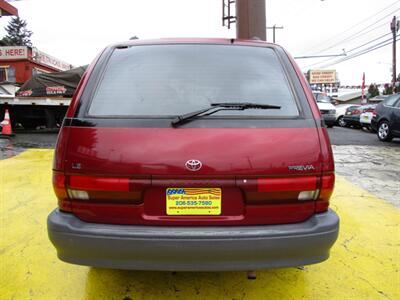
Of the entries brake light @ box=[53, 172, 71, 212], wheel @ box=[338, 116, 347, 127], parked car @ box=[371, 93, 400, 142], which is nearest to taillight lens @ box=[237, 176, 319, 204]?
brake light @ box=[53, 172, 71, 212]

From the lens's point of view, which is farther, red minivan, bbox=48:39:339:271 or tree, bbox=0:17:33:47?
tree, bbox=0:17:33:47

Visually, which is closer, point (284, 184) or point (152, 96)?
point (284, 184)

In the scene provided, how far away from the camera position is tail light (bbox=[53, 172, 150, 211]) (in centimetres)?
215

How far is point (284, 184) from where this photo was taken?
219 cm

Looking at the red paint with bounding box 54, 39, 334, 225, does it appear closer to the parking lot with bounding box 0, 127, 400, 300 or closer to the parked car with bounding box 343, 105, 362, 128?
the parking lot with bounding box 0, 127, 400, 300

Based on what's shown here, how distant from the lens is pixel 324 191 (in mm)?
2268

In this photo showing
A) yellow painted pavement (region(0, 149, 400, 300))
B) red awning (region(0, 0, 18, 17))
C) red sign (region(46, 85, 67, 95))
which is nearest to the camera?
yellow painted pavement (region(0, 149, 400, 300))

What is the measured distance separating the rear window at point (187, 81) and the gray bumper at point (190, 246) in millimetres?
676

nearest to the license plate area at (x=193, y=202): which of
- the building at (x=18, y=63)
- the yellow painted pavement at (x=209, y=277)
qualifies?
the yellow painted pavement at (x=209, y=277)

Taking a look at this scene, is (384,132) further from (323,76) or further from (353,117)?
(323,76)

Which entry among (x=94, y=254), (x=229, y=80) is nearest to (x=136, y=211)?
(x=94, y=254)

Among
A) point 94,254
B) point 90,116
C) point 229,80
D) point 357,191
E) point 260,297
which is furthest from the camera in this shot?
point 357,191

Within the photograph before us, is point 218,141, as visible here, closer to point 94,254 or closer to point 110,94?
point 110,94

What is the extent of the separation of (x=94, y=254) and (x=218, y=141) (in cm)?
93
